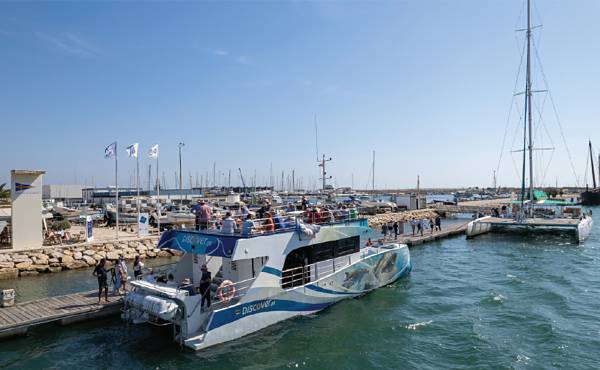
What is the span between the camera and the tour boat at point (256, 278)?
11719 mm

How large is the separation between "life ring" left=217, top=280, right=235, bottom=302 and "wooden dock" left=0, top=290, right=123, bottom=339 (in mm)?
4523

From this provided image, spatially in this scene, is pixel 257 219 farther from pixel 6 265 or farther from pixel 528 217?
pixel 528 217

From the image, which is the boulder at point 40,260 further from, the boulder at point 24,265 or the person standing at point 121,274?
the person standing at point 121,274

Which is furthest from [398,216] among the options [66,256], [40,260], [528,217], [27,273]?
[27,273]

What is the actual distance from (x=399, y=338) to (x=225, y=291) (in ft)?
18.6

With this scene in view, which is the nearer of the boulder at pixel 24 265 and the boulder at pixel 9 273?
the boulder at pixel 9 273

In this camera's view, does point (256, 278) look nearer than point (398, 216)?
Yes

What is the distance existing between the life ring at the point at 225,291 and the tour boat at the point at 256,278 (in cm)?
3

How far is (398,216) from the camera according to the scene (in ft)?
176

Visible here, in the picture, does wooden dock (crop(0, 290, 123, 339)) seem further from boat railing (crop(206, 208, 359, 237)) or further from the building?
the building

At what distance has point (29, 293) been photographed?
1831cm

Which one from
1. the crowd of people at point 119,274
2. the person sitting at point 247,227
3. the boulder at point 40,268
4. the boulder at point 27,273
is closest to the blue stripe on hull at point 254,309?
the person sitting at point 247,227

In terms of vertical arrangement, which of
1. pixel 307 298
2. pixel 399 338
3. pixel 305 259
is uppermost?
pixel 305 259

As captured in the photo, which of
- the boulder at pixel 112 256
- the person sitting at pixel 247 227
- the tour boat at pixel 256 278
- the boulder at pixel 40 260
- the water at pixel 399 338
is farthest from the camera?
the boulder at pixel 112 256
